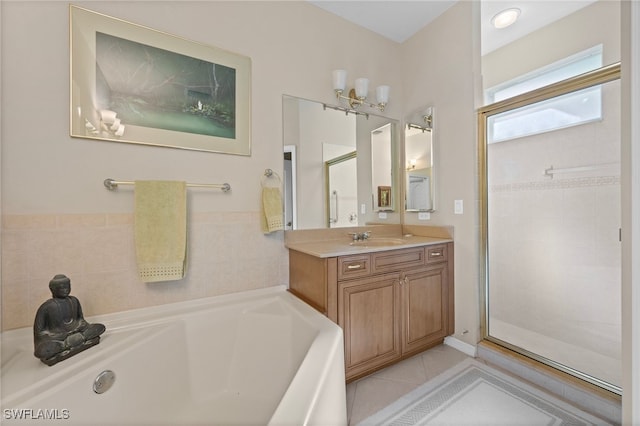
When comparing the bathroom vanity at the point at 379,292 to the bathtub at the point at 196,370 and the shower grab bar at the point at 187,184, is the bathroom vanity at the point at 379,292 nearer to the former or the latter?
the bathtub at the point at 196,370

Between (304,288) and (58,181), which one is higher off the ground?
(58,181)

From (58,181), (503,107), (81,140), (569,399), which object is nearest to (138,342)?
(58,181)

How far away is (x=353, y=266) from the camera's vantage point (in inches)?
61.4

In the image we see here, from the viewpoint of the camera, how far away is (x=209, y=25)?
1.63 meters

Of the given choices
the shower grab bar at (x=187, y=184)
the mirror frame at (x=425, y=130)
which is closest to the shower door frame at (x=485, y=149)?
the mirror frame at (x=425, y=130)

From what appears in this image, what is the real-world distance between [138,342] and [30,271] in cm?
64

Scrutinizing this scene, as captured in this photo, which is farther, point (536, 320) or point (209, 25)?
point (536, 320)

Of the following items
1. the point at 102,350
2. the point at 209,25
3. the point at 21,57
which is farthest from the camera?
the point at 209,25

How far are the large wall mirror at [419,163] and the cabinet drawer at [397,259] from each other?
0.58 metres

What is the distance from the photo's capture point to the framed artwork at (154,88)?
4.31ft

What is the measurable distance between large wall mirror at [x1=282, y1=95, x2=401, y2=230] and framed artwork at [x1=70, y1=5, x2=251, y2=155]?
386 mm

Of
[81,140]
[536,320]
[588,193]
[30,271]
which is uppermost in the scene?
[81,140]

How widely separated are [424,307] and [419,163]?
1.27m

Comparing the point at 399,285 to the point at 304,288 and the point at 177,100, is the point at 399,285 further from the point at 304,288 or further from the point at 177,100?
the point at 177,100
